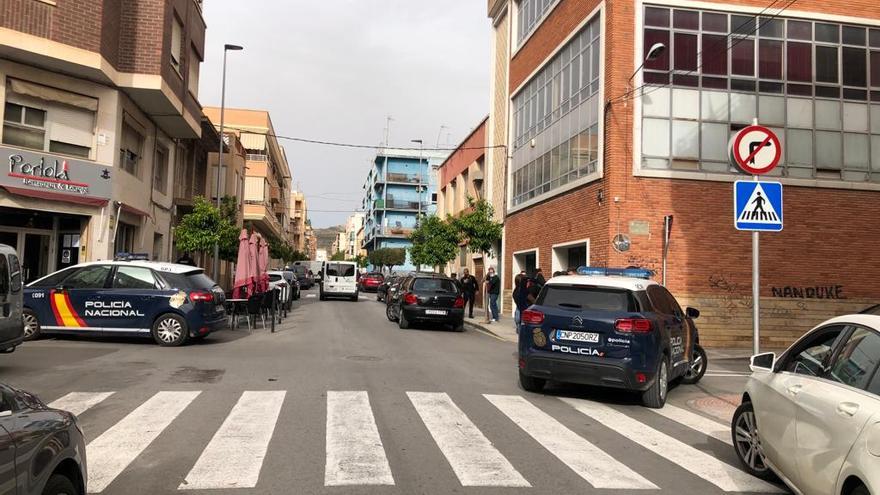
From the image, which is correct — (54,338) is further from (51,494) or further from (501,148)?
(501,148)

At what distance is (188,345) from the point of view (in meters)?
13.2

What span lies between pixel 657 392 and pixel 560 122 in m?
15.3

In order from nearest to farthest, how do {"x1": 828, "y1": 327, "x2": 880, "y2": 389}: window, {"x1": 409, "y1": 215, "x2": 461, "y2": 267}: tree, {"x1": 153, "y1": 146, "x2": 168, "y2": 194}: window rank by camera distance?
{"x1": 828, "y1": 327, "x2": 880, "y2": 389}: window → {"x1": 153, "y1": 146, "x2": 168, "y2": 194}: window → {"x1": 409, "y1": 215, "x2": 461, "y2": 267}: tree

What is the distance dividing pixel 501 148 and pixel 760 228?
21991 millimetres

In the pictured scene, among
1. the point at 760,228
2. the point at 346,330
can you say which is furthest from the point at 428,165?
the point at 760,228

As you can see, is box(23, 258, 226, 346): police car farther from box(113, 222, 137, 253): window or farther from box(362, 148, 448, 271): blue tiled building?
box(362, 148, 448, 271): blue tiled building

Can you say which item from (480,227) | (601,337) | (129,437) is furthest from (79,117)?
(601,337)

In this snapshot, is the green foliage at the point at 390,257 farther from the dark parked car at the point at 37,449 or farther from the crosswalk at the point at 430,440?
the dark parked car at the point at 37,449

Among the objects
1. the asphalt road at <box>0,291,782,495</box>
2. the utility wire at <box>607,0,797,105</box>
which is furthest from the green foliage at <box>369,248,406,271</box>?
the asphalt road at <box>0,291,782,495</box>

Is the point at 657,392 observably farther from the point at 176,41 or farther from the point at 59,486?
the point at 176,41

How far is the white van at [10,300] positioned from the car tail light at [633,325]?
27.4 ft

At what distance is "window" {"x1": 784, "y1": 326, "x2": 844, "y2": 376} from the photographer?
4438mm

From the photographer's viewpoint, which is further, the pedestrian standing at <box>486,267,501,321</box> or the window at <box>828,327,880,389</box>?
the pedestrian standing at <box>486,267,501,321</box>

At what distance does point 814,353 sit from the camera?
4668 millimetres
